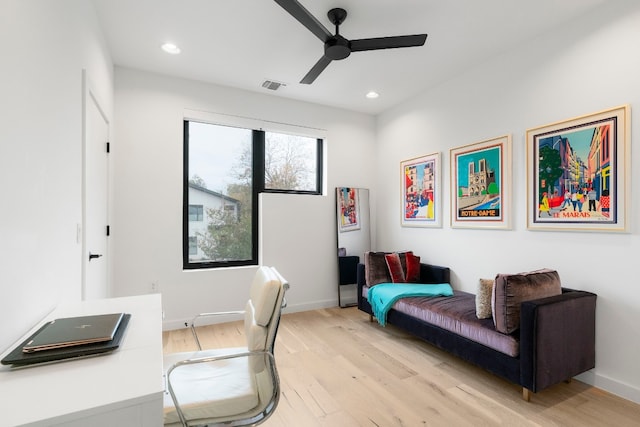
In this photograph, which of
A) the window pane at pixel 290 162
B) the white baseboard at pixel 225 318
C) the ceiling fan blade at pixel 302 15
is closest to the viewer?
the ceiling fan blade at pixel 302 15

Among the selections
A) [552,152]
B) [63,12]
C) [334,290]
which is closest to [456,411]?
[552,152]

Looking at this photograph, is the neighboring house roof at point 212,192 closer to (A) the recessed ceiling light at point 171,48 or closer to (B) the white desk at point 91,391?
(A) the recessed ceiling light at point 171,48

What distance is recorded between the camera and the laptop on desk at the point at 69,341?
3.14 ft

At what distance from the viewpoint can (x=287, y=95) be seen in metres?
4.07

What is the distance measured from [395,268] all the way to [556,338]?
1.71 metres

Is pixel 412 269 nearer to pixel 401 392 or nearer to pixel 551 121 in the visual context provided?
pixel 401 392

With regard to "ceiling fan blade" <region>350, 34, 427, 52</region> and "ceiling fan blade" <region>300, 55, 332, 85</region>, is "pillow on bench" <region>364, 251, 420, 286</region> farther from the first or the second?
"ceiling fan blade" <region>350, 34, 427, 52</region>

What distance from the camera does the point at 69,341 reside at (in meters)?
1.03

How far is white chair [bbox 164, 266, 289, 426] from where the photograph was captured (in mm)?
1256

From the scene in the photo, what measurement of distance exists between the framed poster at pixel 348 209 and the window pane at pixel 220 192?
1.23 meters

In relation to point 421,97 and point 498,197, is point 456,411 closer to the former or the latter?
point 498,197

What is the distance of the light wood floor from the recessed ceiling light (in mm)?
2799

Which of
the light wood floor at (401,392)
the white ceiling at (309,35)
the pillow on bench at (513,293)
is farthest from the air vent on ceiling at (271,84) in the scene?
the pillow on bench at (513,293)

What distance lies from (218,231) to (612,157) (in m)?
3.72
